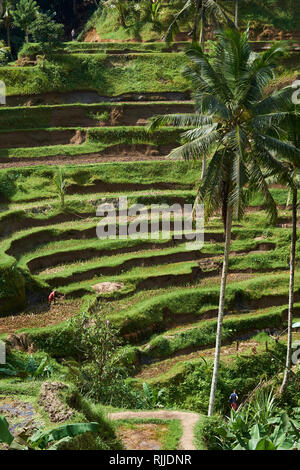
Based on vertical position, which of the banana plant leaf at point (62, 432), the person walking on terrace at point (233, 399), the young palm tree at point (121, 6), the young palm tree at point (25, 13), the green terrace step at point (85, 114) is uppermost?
the young palm tree at point (121, 6)

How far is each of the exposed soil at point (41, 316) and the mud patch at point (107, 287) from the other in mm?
1094

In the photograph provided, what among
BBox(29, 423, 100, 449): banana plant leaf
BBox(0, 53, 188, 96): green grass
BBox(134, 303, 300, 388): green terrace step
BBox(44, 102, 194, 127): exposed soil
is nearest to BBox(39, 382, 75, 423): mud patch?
BBox(29, 423, 100, 449): banana plant leaf

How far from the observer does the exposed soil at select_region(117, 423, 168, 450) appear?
14.2m

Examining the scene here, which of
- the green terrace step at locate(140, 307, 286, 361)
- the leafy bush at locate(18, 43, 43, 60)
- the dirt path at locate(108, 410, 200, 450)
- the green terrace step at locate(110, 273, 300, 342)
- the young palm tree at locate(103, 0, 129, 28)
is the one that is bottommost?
the green terrace step at locate(140, 307, 286, 361)

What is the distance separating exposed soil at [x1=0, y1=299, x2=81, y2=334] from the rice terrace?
0.30 ft

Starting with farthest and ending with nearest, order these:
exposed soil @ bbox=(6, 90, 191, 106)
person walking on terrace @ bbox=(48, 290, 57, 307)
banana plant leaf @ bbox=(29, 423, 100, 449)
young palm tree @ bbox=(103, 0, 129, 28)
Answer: young palm tree @ bbox=(103, 0, 129, 28) → exposed soil @ bbox=(6, 90, 191, 106) → person walking on terrace @ bbox=(48, 290, 57, 307) → banana plant leaf @ bbox=(29, 423, 100, 449)

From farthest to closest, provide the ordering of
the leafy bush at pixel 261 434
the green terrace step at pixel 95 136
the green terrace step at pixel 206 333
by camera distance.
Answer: the green terrace step at pixel 95 136 < the green terrace step at pixel 206 333 < the leafy bush at pixel 261 434

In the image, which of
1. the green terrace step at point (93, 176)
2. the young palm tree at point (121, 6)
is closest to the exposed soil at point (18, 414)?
the green terrace step at point (93, 176)

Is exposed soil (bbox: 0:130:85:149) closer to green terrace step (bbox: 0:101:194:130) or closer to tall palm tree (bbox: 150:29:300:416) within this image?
green terrace step (bbox: 0:101:194:130)

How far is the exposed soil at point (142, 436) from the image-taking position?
1425 centimetres

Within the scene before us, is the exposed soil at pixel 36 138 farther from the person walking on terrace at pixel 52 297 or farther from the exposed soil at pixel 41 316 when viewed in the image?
the exposed soil at pixel 41 316

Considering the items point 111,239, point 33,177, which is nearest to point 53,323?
point 111,239

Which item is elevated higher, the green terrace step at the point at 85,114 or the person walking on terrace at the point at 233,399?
the green terrace step at the point at 85,114

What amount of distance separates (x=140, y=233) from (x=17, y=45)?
34607mm
